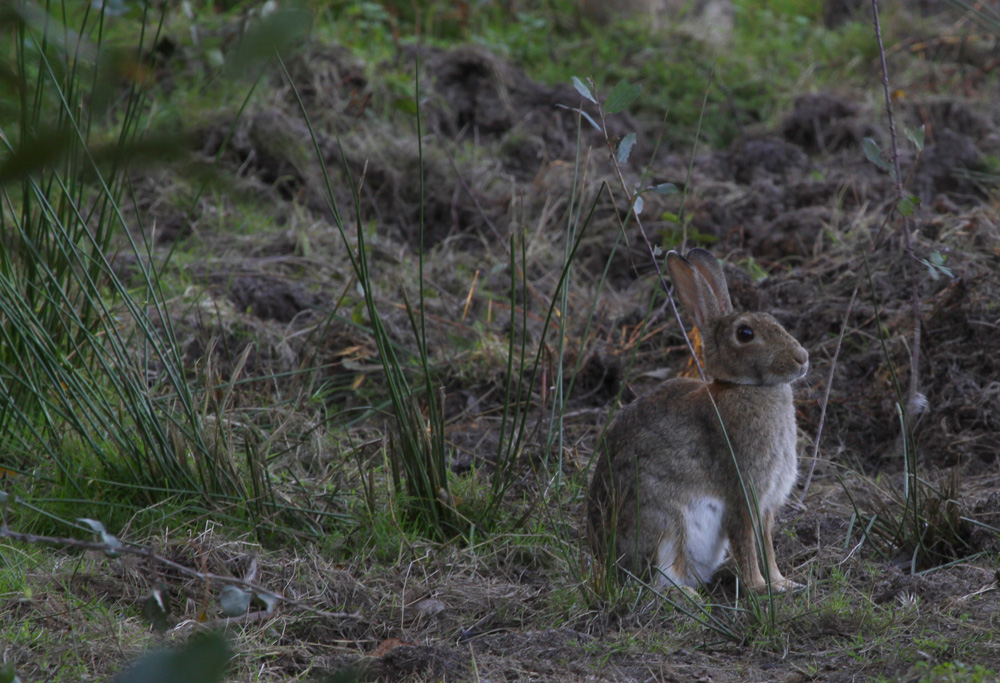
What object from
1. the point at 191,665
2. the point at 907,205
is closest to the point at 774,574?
the point at 907,205

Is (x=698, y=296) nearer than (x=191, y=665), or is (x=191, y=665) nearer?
(x=191, y=665)

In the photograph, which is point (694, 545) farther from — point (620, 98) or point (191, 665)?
point (191, 665)

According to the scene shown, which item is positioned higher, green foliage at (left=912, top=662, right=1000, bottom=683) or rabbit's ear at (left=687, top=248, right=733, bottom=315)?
rabbit's ear at (left=687, top=248, right=733, bottom=315)

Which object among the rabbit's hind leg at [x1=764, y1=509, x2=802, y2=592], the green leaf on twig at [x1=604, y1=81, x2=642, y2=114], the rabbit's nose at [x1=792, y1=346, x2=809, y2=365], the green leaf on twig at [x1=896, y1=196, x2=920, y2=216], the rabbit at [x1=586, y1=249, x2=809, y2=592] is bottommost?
the rabbit's hind leg at [x1=764, y1=509, x2=802, y2=592]

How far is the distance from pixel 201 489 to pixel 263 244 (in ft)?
7.93

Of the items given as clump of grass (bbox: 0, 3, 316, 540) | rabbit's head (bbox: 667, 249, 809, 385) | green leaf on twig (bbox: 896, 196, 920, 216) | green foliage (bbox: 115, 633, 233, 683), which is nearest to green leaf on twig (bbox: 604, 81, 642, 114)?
rabbit's head (bbox: 667, 249, 809, 385)

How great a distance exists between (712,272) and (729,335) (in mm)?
232

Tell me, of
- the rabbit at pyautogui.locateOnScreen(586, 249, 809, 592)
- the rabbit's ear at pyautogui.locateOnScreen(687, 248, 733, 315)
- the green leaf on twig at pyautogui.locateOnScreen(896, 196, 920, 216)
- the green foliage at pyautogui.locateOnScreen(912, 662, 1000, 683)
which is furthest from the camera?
the rabbit's ear at pyautogui.locateOnScreen(687, 248, 733, 315)

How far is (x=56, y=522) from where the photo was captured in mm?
3121

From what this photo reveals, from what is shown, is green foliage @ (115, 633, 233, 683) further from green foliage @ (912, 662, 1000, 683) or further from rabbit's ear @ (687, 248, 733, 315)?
rabbit's ear @ (687, 248, 733, 315)

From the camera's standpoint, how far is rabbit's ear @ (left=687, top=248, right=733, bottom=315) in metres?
3.35

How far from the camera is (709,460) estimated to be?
3.25m

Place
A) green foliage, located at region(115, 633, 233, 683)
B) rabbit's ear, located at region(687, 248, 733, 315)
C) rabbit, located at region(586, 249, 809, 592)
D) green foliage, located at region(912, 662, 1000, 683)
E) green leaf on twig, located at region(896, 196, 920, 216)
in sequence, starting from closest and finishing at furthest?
1. green foliage, located at region(115, 633, 233, 683)
2. green foliage, located at region(912, 662, 1000, 683)
3. green leaf on twig, located at region(896, 196, 920, 216)
4. rabbit, located at region(586, 249, 809, 592)
5. rabbit's ear, located at region(687, 248, 733, 315)

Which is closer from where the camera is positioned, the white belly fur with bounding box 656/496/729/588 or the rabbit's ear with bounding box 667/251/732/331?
the white belly fur with bounding box 656/496/729/588
